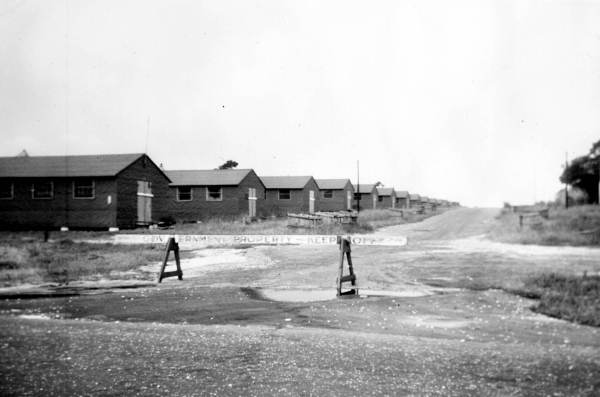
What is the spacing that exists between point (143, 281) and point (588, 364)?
419 inches

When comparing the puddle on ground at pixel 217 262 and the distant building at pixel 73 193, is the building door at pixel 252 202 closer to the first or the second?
the distant building at pixel 73 193

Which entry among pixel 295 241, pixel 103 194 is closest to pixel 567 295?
pixel 295 241

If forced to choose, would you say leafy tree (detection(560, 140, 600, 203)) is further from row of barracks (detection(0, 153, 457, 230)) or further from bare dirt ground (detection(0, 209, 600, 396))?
bare dirt ground (detection(0, 209, 600, 396))

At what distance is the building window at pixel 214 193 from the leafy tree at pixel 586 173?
39.2 meters

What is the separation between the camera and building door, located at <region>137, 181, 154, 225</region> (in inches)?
1297

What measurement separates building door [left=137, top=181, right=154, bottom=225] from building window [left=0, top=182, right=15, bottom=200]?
808cm

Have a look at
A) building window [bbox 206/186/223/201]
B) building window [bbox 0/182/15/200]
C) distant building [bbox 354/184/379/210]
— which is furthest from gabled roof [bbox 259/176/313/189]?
building window [bbox 0/182/15/200]

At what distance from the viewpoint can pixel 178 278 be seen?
1360 centimetres

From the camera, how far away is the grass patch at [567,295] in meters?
8.48

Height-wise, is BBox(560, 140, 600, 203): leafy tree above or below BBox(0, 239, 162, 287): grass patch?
above

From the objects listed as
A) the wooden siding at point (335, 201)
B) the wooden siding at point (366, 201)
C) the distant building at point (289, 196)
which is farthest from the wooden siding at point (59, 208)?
the wooden siding at point (366, 201)

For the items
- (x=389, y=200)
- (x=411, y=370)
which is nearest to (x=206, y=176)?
(x=411, y=370)

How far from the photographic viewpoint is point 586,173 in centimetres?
5303

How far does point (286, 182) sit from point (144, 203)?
21.1 meters
